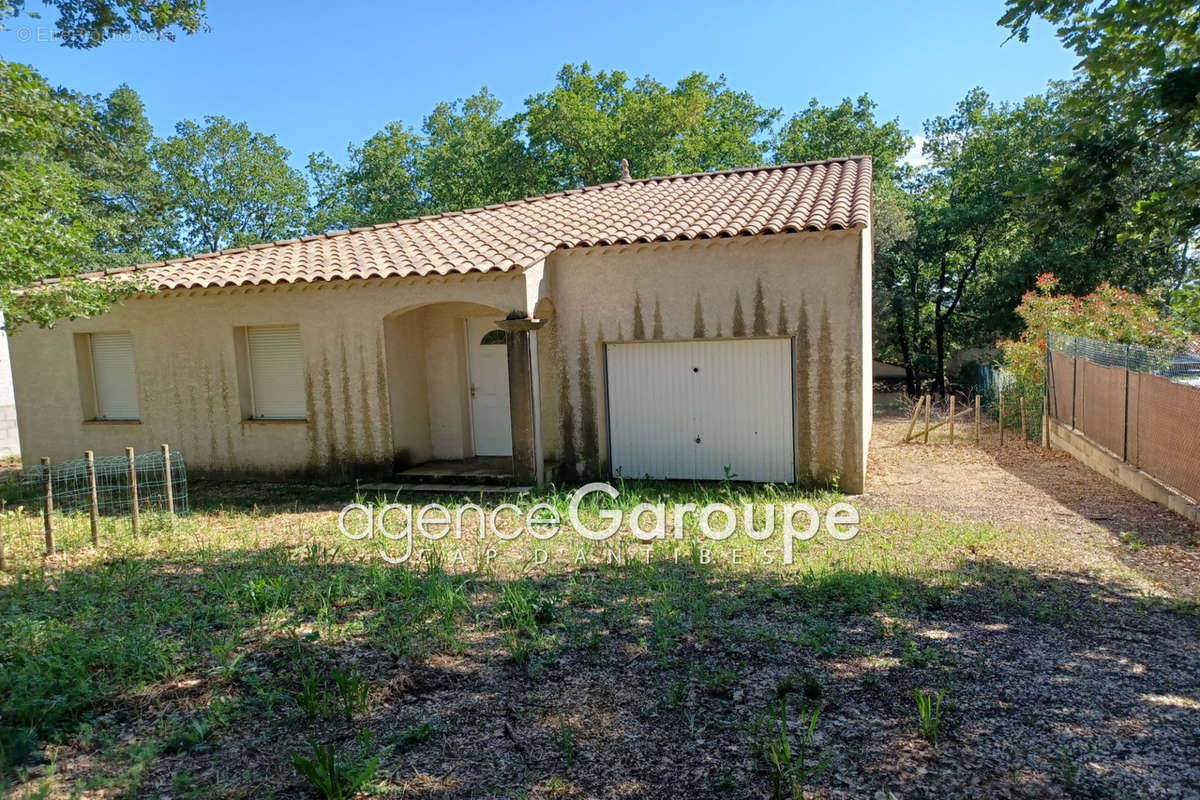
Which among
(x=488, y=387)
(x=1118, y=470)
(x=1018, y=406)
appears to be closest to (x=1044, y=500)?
(x=1118, y=470)

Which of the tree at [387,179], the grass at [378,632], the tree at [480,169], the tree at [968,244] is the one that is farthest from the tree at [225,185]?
the grass at [378,632]

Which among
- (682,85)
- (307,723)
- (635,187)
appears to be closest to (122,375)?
(635,187)

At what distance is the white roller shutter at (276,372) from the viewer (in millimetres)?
11266

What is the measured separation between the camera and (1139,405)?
30.1 ft

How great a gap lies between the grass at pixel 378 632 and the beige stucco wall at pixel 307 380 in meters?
3.26

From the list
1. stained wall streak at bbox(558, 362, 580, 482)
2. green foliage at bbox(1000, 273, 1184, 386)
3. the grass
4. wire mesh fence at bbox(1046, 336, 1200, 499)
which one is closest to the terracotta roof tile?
stained wall streak at bbox(558, 362, 580, 482)

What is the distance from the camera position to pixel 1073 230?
663cm

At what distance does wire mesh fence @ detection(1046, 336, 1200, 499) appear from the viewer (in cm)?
799

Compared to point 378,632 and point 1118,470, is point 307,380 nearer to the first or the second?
point 378,632

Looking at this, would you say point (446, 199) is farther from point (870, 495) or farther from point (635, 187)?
point (870, 495)

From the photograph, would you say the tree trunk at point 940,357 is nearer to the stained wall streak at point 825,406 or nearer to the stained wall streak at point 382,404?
the stained wall streak at point 825,406

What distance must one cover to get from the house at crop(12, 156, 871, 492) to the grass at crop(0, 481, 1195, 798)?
2724 mm

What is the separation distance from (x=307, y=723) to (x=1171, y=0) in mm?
7205

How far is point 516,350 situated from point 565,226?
2.53 metres
